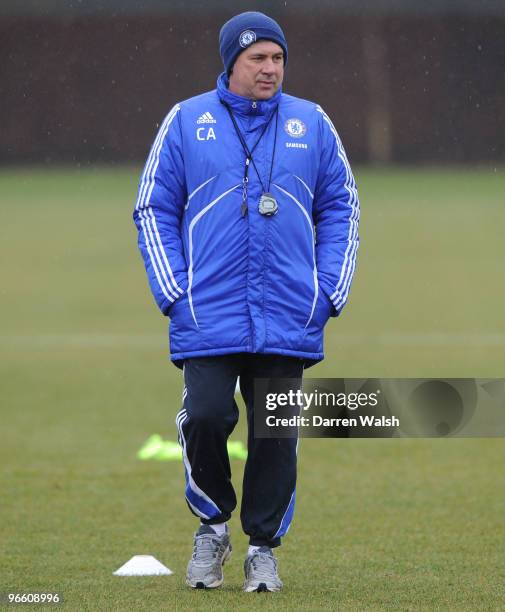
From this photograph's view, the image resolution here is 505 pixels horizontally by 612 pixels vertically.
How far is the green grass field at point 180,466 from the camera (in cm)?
535

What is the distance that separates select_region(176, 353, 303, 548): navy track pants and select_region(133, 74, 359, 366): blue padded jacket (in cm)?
9

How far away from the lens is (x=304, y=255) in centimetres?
511

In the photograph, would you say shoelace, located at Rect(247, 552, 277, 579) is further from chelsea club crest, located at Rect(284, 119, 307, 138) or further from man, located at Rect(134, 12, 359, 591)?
chelsea club crest, located at Rect(284, 119, 307, 138)

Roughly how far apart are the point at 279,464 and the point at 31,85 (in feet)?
89.7

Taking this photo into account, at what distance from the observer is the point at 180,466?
7992mm

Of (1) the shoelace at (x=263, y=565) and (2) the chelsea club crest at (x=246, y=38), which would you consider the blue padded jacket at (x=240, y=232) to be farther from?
(1) the shoelace at (x=263, y=565)

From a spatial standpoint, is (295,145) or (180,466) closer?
(295,145)

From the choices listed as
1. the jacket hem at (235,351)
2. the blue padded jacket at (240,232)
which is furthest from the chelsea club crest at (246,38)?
the jacket hem at (235,351)

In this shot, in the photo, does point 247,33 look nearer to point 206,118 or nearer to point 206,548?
point 206,118

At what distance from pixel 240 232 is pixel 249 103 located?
43 centimetres

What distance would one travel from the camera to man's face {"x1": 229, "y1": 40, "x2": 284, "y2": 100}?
5.07 m

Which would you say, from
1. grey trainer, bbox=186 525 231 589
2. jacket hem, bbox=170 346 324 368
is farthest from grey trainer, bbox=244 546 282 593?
jacket hem, bbox=170 346 324 368

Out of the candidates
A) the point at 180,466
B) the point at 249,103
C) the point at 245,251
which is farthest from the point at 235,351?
the point at 180,466

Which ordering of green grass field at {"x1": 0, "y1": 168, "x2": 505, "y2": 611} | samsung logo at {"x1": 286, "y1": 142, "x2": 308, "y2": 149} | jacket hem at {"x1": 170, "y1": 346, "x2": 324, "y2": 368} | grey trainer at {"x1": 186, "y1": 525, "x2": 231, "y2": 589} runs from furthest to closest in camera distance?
green grass field at {"x1": 0, "y1": 168, "x2": 505, "y2": 611}, grey trainer at {"x1": 186, "y1": 525, "x2": 231, "y2": 589}, samsung logo at {"x1": 286, "y1": 142, "x2": 308, "y2": 149}, jacket hem at {"x1": 170, "y1": 346, "x2": 324, "y2": 368}
